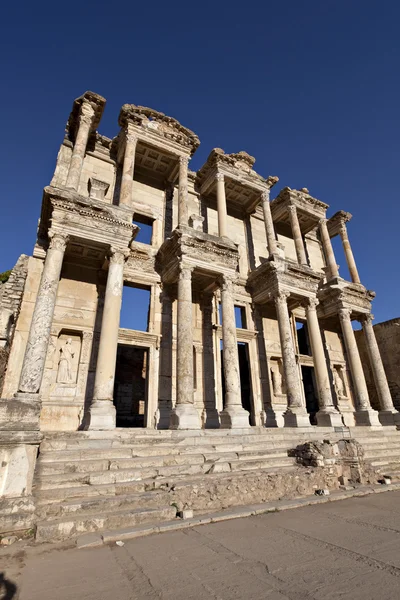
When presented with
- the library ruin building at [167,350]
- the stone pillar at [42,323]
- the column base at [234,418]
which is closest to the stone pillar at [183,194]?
the library ruin building at [167,350]

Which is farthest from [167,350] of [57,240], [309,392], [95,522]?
[309,392]

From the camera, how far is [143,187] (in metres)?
17.6

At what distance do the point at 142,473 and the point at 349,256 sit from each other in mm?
20028

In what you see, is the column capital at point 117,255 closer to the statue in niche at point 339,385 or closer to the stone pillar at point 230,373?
the stone pillar at point 230,373

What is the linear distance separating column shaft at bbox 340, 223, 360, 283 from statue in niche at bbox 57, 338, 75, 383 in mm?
17943

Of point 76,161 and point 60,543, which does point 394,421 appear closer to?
point 60,543

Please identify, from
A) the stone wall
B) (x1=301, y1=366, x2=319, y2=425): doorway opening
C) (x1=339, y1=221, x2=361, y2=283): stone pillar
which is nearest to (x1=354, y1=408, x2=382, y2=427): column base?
(x1=301, y1=366, x2=319, y2=425): doorway opening

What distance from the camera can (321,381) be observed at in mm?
15578

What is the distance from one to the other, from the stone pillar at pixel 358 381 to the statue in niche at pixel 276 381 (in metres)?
4.28

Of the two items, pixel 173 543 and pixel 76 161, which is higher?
pixel 76 161

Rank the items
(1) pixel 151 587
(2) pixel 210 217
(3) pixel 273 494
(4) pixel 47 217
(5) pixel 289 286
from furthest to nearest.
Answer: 1. (2) pixel 210 217
2. (5) pixel 289 286
3. (4) pixel 47 217
4. (3) pixel 273 494
5. (1) pixel 151 587

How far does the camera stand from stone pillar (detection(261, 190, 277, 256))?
1776 cm

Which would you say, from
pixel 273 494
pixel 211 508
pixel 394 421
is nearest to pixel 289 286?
pixel 394 421

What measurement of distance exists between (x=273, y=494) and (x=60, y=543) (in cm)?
436
